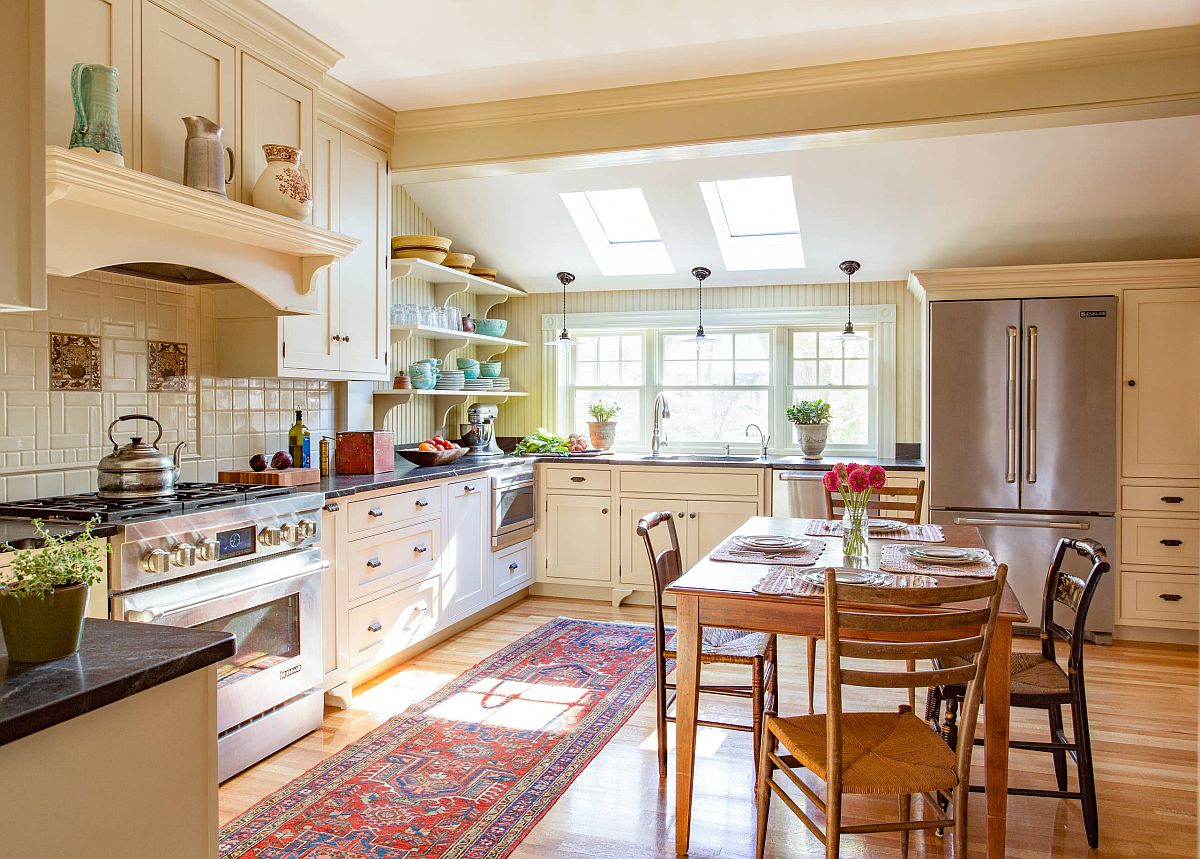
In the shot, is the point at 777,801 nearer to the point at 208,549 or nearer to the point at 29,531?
the point at 208,549

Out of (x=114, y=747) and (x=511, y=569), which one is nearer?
(x=114, y=747)

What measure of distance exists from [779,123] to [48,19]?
105 inches

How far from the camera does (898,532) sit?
3.30m

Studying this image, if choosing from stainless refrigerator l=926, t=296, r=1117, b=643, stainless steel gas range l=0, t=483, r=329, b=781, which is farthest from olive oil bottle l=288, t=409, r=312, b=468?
stainless refrigerator l=926, t=296, r=1117, b=643

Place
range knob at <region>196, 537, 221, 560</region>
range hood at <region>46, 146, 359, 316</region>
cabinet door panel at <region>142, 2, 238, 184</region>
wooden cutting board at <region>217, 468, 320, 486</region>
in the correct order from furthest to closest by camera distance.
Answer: wooden cutting board at <region>217, 468, 320, 486</region>, cabinet door panel at <region>142, 2, 238, 184</region>, range knob at <region>196, 537, 221, 560</region>, range hood at <region>46, 146, 359, 316</region>

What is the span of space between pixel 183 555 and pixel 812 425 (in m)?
3.79

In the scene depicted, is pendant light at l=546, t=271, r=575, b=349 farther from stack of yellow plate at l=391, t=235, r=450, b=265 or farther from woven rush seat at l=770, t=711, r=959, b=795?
woven rush seat at l=770, t=711, r=959, b=795

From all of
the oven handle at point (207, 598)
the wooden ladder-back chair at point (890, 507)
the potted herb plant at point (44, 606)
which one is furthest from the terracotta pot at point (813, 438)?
the potted herb plant at point (44, 606)

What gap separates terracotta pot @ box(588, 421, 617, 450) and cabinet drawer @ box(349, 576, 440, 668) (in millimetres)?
1927

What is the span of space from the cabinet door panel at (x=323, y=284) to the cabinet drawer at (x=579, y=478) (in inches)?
74.5

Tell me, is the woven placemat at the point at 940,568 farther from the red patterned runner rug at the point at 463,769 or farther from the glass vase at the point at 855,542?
the red patterned runner rug at the point at 463,769

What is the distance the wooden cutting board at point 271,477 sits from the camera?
345cm

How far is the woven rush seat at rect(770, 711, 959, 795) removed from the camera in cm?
191

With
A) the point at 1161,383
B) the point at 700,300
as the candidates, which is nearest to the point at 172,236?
the point at 700,300
